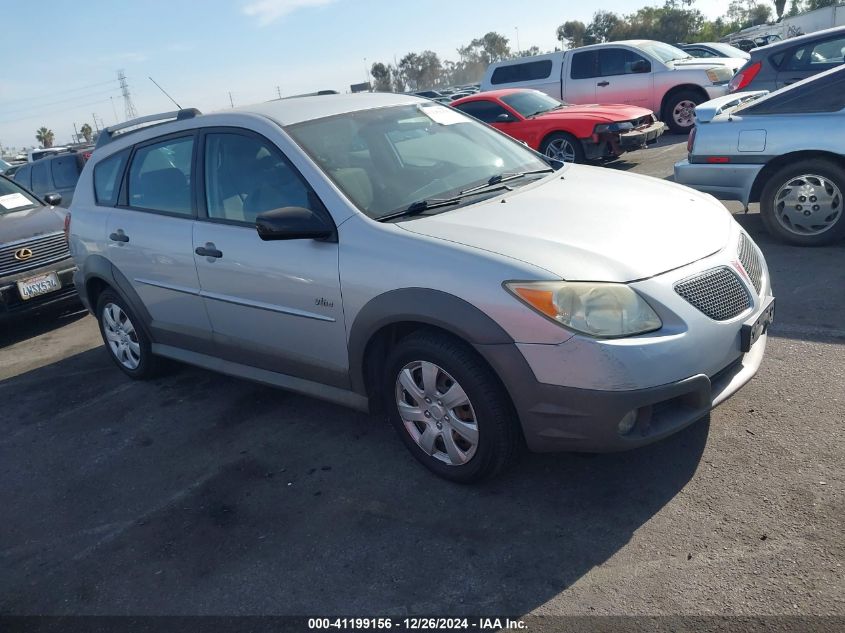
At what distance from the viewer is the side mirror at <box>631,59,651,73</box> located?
13.6 meters

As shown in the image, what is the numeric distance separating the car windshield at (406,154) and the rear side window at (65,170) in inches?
427

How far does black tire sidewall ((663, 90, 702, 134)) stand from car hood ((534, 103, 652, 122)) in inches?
97.6

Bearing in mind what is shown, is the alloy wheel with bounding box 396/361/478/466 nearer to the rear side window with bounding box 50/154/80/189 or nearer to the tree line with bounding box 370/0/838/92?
the rear side window with bounding box 50/154/80/189

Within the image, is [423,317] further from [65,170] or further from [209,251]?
[65,170]

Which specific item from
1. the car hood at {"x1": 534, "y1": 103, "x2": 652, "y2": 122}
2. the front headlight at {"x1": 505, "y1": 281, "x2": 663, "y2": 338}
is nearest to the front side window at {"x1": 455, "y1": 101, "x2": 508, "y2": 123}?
the car hood at {"x1": 534, "y1": 103, "x2": 652, "y2": 122}

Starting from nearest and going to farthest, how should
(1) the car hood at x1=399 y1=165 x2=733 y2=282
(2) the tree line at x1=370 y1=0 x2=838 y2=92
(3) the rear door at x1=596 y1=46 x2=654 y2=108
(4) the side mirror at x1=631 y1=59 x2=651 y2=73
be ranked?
(1) the car hood at x1=399 y1=165 x2=733 y2=282 < (4) the side mirror at x1=631 y1=59 x2=651 y2=73 < (3) the rear door at x1=596 y1=46 x2=654 y2=108 < (2) the tree line at x1=370 y1=0 x2=838 y2=92

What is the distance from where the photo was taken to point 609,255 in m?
3.06

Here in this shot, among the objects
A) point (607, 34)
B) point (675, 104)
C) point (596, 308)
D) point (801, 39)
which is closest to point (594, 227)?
point (596, 308)

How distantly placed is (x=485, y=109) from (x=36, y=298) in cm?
743

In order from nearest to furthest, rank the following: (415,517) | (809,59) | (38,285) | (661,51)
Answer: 1. (415,517)
2. (38,285)
3. (809,59)
4. (661,51)

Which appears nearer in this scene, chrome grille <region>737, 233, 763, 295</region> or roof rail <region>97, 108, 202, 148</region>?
chrome grille <region>737, 233, 763, 295</region>

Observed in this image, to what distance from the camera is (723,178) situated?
6.37 m

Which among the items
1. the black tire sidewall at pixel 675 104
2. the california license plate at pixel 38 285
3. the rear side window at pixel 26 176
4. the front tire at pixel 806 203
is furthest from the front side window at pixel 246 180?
the rear side window at pixel 26 176

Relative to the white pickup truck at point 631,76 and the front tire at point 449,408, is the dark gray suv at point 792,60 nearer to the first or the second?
the white pickup truck at point 631,76
